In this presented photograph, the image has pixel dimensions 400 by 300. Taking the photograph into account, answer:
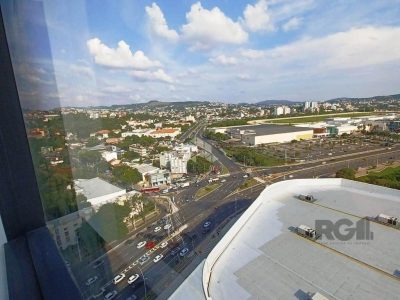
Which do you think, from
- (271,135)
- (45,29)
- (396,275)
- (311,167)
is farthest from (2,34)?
(271,135)

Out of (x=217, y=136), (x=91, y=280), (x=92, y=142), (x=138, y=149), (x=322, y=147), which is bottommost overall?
(x=322, y=147)

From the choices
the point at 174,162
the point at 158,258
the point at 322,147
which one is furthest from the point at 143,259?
the point at 322,147

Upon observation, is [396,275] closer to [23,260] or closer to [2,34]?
[23,260]

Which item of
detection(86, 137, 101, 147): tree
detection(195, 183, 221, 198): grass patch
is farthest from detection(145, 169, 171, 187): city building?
detection(86, 137, 101, 147): tree

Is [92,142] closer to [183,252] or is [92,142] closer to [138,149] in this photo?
[183,252]

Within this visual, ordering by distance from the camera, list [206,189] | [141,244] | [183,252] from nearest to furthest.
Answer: [183,252] < [141,244] < [206,189]

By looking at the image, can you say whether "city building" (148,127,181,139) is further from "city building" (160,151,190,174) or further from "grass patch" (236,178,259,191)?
"grass patch" (236,178,259,191)
